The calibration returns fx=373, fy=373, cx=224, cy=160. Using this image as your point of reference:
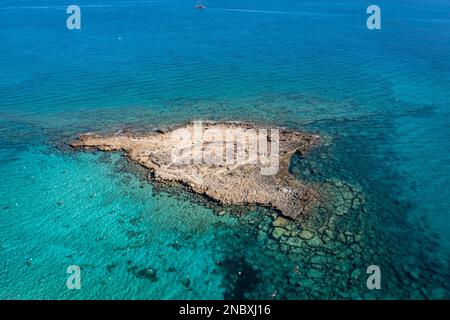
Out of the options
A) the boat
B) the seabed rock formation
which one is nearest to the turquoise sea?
the seabed rock formation

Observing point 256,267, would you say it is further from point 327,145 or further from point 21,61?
point 21,61

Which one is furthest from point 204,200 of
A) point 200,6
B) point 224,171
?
point 200,6

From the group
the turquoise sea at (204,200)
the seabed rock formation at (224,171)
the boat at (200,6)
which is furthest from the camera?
the boat at (200,6)

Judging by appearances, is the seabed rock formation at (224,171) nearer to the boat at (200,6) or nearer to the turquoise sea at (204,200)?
the turquoise sea at (204,200)

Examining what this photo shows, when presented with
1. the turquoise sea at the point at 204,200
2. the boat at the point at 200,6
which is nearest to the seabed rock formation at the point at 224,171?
the turquoise sea at the point at 204,200

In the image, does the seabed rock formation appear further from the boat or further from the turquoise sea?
the boat
